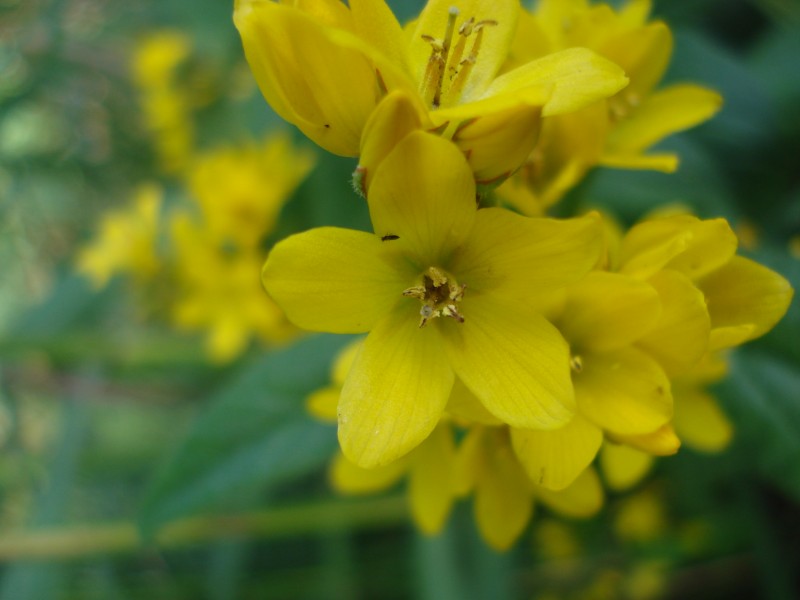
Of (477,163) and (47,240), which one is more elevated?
(477,163)

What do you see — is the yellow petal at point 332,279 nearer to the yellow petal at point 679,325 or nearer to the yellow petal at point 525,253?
the yellow petal at point 525,253

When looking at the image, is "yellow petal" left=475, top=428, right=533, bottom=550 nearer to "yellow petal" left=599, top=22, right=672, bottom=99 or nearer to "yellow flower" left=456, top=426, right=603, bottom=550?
"yellow flower" left=456, top=426, right=603, bottom=550

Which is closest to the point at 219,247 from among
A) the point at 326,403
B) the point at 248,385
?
the point at 248,385

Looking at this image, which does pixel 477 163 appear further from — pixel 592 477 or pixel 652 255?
pixel 592 477

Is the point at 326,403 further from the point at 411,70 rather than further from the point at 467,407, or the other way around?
the point at 411,70

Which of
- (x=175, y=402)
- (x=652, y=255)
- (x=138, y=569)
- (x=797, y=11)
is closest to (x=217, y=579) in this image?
(x=138, y=569)

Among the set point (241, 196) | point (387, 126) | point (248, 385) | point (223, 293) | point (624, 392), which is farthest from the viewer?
point (223, 293)

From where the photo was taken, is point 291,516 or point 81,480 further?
point 81,480
